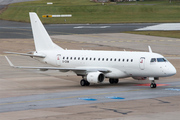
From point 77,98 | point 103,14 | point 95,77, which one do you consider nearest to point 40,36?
point 95,77

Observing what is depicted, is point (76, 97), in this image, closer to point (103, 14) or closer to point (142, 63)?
point (142, 63)

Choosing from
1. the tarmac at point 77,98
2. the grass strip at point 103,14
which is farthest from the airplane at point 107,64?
the grass strip at point 103,14

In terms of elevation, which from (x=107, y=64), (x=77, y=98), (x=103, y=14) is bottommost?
(x=77, y=98)

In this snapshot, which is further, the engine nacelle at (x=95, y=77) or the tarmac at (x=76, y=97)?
the engine nacelle at (x=95, y=77)

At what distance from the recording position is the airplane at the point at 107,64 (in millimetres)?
39031

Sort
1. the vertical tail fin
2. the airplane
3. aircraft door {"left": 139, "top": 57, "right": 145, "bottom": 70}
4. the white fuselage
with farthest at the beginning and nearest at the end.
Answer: the vertical tail fin, aircraft door {"left": 139, "top": 57, "right": 145, "bottom": 70}, the airplane, the white fuselage

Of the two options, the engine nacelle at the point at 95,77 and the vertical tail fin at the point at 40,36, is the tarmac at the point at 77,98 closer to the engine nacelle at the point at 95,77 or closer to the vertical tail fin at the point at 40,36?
the engine nacelle at the point at 95,77

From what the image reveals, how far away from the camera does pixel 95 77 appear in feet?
129

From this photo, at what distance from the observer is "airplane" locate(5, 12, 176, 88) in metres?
39.0

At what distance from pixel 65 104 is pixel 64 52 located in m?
15.0

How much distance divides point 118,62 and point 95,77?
3.28m

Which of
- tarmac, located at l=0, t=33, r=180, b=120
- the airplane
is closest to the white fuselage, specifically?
the airplane

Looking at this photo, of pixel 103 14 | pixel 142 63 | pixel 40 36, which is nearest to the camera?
pixel 142 63

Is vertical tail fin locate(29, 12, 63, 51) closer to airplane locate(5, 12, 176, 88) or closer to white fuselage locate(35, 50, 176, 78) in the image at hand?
airplane locate(5, 12, 176, 88)
